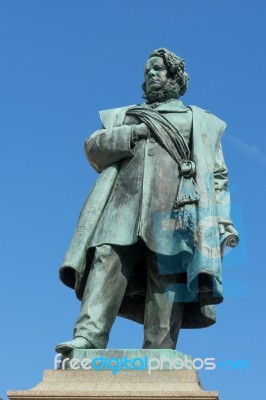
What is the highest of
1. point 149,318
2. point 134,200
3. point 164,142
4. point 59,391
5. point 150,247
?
point 164,142

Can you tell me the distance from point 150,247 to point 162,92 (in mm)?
2058

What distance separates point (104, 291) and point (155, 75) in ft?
8.80

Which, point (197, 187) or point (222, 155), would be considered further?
point (222, 155)

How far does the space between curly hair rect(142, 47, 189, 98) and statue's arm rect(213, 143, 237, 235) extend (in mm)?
872

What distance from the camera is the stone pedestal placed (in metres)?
7.25

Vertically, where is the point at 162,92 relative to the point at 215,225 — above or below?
above

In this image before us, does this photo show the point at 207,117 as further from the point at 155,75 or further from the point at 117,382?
the point at 117,382

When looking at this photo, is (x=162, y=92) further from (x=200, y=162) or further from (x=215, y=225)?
(x=215, y=225)

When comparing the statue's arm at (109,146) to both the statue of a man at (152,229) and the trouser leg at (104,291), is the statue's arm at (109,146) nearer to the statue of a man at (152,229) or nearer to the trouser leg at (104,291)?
the statue of a man at (152,229)

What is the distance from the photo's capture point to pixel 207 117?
9703mm

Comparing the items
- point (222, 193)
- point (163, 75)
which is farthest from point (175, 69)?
point (222, 193)

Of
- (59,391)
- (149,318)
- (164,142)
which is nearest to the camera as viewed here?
(59,391)

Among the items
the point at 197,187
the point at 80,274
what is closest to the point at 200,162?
the point at 197,187

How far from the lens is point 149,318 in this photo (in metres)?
8.62
